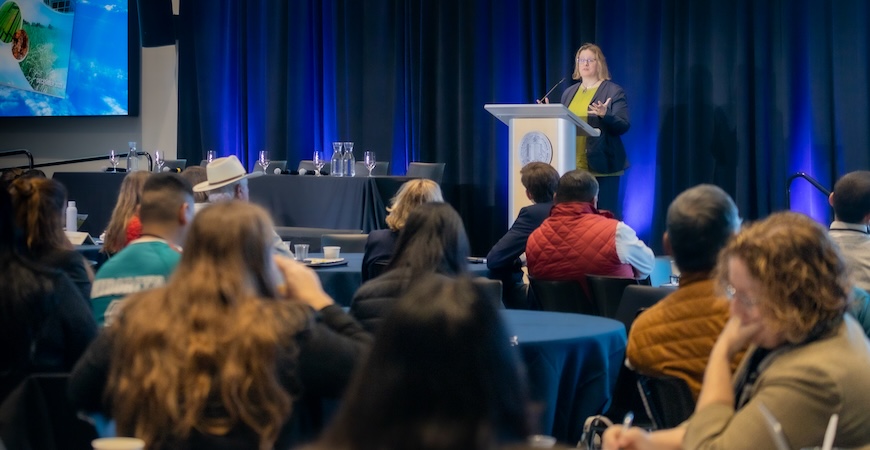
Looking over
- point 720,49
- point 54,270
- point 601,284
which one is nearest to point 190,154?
point 720,49

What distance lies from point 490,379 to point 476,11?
31.1 feet

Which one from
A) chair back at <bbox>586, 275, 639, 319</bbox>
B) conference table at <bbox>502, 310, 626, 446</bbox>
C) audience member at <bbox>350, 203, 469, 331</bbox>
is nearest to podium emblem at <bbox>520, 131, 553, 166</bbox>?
chair back at <bbox>586, 275, 639, 319</bbox>

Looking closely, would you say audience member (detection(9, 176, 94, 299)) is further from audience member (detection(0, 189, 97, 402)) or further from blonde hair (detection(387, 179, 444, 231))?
blonde hair (detection(387, 179, 444, 231))

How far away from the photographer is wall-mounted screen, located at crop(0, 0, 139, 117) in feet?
39.3

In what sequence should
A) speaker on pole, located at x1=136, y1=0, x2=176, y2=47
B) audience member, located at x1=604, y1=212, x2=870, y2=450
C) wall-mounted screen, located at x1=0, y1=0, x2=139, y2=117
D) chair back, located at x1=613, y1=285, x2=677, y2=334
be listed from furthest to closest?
1. wall-mounted screen, located at x1=0, y1=0, x2=139, y2=117
2. speaker on pole, located at x1=136, y1=0, x2=176, y2=47
3. chair back, located at x1=613, y1=285, x2=677, y2=334
4. audience member, located at x1=604, y1=212, x2=870, y2=450

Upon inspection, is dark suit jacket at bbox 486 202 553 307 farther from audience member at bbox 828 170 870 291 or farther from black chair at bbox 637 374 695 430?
black chair at bbox 637 374 695 430

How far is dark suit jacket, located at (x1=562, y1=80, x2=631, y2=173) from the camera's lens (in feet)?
27.3

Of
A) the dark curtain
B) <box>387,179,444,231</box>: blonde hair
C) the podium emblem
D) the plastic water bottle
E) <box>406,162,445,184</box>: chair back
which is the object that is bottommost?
the plastic water bottle

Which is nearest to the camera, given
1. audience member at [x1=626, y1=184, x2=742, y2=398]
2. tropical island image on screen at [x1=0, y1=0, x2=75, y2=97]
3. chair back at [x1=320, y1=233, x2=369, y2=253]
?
audience member at [x1=626, y1=184, x2=742, y2=398]

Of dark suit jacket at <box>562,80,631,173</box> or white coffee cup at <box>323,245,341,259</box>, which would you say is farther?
dark suit jacket at <box>562,80,631,173</box>

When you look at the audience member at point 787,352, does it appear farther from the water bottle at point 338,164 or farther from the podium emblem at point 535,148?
the water bottle at point 338,164

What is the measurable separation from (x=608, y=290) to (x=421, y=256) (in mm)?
1711

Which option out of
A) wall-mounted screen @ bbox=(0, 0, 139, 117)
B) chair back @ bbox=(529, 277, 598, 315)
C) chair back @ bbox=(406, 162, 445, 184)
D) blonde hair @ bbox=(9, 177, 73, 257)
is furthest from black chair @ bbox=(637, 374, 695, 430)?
wall-mounted screen @ bbox=(0, 0, 139, 117)

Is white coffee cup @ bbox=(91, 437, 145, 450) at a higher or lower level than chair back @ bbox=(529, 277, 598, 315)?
higher
